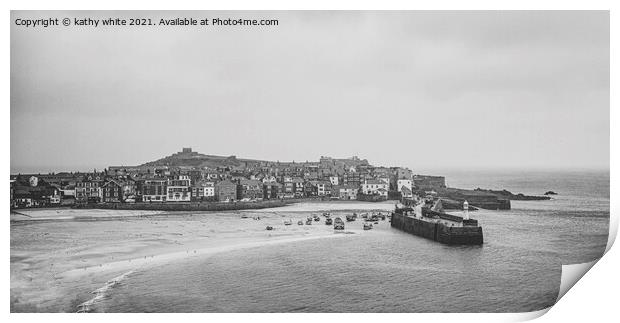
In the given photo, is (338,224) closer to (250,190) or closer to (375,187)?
(375,187)

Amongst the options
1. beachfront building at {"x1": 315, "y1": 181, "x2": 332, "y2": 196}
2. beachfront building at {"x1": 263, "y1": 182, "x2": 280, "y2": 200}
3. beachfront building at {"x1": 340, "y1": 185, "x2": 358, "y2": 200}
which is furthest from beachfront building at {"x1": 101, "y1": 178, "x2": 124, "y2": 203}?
beachfront building at {"x1": 340, "y1": 185, "x2": 358, "y2": 200}

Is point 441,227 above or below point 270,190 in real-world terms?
below

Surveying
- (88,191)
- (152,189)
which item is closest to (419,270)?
(152,189)

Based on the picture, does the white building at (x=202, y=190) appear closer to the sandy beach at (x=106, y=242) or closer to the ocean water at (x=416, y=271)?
the sandy beach at (x=106, y=242)

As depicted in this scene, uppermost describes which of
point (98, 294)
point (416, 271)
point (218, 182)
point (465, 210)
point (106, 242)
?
point (218, 182)

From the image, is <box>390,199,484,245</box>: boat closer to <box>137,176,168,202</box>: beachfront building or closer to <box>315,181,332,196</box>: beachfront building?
<box>315,181,332,196</box>: beachfront building

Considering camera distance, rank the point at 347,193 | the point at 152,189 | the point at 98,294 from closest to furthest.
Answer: the point at 98,294
the point at 152,189
the point at 347,193
